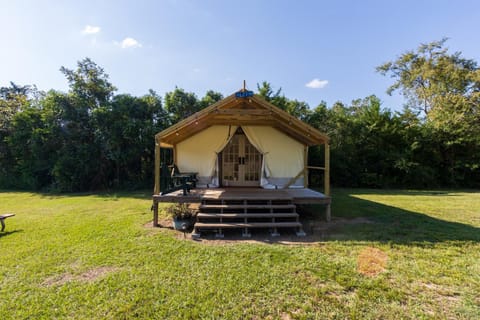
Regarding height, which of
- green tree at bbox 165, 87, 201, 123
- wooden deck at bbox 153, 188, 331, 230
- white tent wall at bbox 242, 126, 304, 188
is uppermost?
green tree at bbox 165, 87, 201, 123

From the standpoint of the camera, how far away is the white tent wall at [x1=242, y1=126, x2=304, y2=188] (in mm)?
7438

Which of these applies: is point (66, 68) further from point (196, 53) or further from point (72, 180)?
point (196, 53)

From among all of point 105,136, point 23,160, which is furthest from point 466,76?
point 23,160

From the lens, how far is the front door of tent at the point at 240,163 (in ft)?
25.6

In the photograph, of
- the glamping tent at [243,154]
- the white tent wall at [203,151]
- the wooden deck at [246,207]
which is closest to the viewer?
the wooden deck at [246,207]

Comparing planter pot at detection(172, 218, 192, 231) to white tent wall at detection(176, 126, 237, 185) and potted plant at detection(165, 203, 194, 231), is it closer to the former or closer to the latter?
potted plant at detection(165, 203, 194, 231)

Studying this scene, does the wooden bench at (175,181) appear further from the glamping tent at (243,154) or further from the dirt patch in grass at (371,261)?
the dirt patch in grass at (371,261)

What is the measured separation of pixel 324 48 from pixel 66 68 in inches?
601

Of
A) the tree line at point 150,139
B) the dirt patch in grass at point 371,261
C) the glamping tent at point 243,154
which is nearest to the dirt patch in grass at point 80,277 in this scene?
the dirt patch in grass at point 371,261

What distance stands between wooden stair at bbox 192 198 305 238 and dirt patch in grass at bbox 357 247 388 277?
1.21m

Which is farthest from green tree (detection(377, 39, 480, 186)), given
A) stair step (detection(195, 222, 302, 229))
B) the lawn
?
stair step (detection(195, 222, 302, 229))

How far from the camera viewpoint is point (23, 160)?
11.8 metres

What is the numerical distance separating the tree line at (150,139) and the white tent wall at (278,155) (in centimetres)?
497

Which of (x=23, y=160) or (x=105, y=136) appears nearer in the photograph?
(x=105, y=136)
